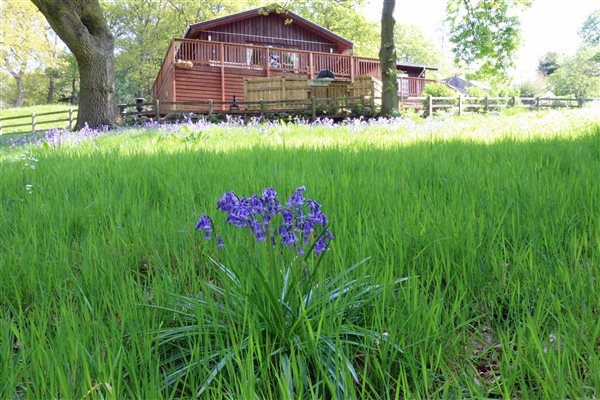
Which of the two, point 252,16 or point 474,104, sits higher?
point 252,16

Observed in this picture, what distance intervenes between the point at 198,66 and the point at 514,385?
2653 centimetres

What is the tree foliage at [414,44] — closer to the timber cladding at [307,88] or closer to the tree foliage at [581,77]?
the tree foliage at [581,77]

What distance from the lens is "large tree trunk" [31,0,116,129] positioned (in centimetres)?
1394

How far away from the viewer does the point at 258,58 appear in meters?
28.0

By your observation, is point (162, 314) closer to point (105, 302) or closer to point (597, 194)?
point (105, 302)

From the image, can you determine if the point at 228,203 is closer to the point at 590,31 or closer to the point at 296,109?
the point at 296,109

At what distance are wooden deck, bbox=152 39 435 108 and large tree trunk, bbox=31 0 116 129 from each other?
30.1 feet

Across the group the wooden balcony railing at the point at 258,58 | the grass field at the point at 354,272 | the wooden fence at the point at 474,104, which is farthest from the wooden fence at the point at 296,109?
the grass field at the point at 354,272

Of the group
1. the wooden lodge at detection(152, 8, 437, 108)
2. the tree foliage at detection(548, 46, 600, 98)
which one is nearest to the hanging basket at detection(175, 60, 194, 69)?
the wooden lodge at detection(152, 8, 437, 108)

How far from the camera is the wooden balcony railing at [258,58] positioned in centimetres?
2564

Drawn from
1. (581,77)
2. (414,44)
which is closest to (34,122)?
(414,44)

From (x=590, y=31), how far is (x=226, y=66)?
70.6 metres

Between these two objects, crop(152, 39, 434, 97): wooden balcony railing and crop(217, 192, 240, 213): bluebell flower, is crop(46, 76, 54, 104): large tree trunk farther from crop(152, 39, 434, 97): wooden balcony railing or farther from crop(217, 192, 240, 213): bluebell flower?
crop(217, 192, 240, 213): bluebell flower

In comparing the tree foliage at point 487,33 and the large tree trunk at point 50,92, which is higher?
the large tree trunk at point 50,92
